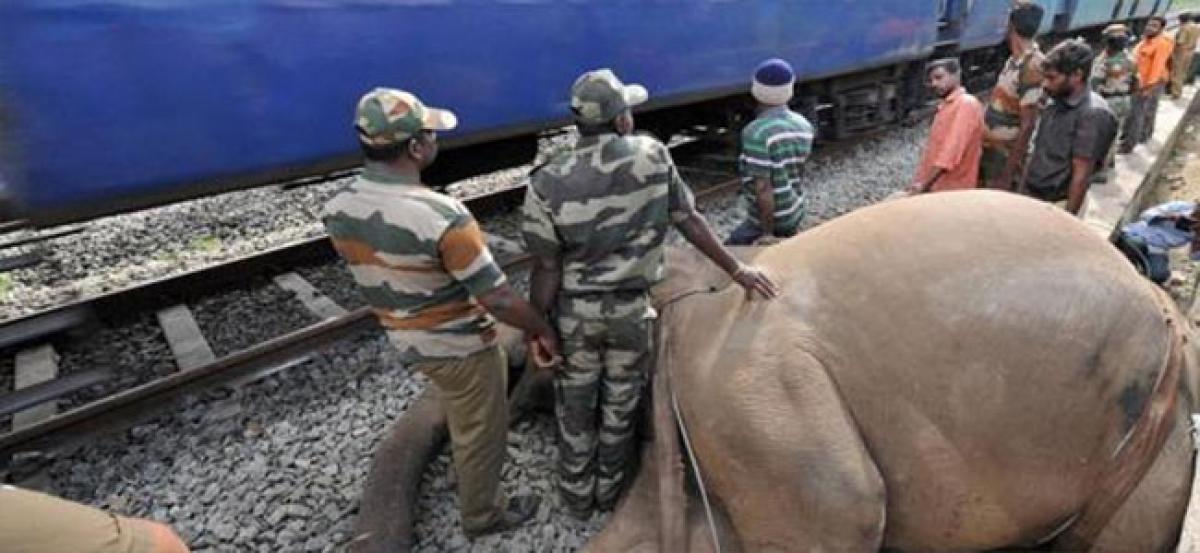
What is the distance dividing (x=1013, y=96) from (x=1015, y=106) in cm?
7

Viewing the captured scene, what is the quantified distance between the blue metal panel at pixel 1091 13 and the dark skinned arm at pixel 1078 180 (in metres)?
11.3

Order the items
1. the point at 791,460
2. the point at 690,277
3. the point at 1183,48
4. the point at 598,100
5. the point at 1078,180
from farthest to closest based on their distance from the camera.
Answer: the point at 1183,48, the point at 1078,180, the point at 690,277, the point at 598,100, the point at 791,460

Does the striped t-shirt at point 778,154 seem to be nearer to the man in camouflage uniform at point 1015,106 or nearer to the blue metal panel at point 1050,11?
the man in camouflage uniform at point 1015,106

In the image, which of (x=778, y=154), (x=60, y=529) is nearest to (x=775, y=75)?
(x=778, y=154)

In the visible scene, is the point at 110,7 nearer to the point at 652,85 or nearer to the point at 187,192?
the point at 187,192

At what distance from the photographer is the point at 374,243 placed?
2.38m

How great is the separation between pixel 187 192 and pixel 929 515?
3.62 m

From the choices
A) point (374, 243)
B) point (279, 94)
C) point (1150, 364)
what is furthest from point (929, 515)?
point (279, 94)

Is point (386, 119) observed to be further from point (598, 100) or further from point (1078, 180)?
point (1078, 180)

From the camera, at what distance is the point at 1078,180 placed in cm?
403

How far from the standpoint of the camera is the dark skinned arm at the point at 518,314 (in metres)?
2.43

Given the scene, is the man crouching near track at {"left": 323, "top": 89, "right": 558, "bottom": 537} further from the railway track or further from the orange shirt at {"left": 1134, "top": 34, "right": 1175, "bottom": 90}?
the orange shirt at {"left": 1134, "top": 34, "right": 1175, "bottom": 90}

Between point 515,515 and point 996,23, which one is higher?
point 515,515

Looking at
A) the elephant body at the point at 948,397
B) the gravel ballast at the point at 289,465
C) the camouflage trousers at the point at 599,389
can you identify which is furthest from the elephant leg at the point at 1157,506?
the gravel ballast at the point at 289,465
